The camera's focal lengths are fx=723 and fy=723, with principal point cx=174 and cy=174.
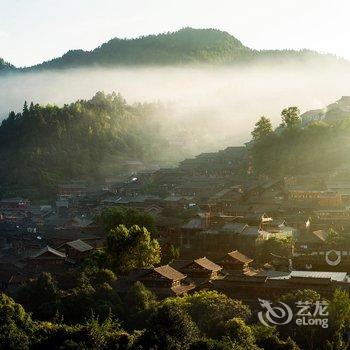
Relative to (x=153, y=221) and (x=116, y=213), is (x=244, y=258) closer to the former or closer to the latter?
(x=153, y=221)

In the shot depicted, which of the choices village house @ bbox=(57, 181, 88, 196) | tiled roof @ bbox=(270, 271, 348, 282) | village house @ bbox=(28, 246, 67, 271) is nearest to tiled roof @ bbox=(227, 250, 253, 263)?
tiled roof @ bbox=(270, 271, 348, 282)

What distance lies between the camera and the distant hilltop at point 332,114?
188 feet

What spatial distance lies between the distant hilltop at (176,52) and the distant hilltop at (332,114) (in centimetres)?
6498

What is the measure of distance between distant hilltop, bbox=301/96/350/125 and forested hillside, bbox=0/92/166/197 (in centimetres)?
1995

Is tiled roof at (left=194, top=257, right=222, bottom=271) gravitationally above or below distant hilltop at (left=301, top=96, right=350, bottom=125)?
below

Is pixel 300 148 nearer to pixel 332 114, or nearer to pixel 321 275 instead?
pixel 332 114

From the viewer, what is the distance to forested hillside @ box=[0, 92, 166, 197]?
66938mm

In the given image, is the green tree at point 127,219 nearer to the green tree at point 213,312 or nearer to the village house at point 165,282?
the village house at point 165,282

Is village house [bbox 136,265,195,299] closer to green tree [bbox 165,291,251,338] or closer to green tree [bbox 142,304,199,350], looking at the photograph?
green tree [bbox 165,291,251,338]

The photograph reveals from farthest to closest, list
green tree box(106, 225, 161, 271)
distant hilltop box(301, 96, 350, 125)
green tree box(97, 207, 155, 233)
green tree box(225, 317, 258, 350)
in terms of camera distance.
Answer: distant hilltop box(301, 96, 350, 125) < green tree box(97, 207, 155, 233) < green tree box(106, 225, 161, 271) < green tree box(225, 317, 258, 350)

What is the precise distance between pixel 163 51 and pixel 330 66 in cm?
3277

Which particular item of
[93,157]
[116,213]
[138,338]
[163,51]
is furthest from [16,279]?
[163,51]

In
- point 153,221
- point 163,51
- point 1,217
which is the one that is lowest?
point 1,217

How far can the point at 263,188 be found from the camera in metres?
45.9
